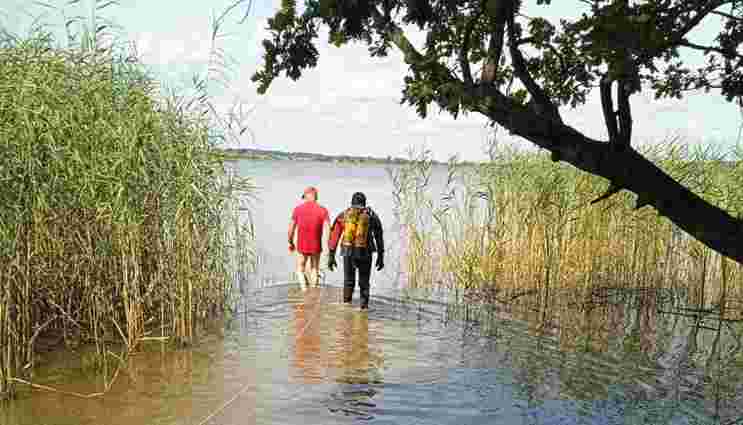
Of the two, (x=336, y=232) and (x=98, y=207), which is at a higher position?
(x=98, y=207)

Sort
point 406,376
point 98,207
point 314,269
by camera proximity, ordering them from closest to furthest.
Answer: point 98,207 → point 406,376 → point 314,269

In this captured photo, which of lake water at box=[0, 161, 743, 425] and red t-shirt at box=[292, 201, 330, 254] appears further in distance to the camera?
red t-shirt at box=[292, 201, 330, 254]

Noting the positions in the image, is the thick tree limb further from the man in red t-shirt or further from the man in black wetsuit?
the man in red t-shirt

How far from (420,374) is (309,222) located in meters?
4.62

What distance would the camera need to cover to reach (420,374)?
8047 millimetres

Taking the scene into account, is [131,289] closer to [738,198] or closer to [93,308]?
[93,308]

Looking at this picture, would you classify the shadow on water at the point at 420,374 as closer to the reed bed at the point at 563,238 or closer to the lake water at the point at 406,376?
the lake water at the point at 406,376

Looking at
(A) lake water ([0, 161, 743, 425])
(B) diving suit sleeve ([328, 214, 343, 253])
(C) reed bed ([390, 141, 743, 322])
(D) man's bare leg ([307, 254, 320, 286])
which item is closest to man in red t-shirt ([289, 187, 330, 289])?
(D) man's bare leg ([307, 254, 320, 286])

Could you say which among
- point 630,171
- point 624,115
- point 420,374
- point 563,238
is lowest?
point 420,374

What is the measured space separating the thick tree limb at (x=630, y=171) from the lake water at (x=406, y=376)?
10.6ft

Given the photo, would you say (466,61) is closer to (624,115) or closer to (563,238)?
(624,115)

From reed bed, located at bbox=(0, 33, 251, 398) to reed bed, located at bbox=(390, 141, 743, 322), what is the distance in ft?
15.7

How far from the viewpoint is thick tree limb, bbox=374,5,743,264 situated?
399 centimetres

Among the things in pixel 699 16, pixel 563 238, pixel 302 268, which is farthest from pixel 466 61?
pixel 302 268
